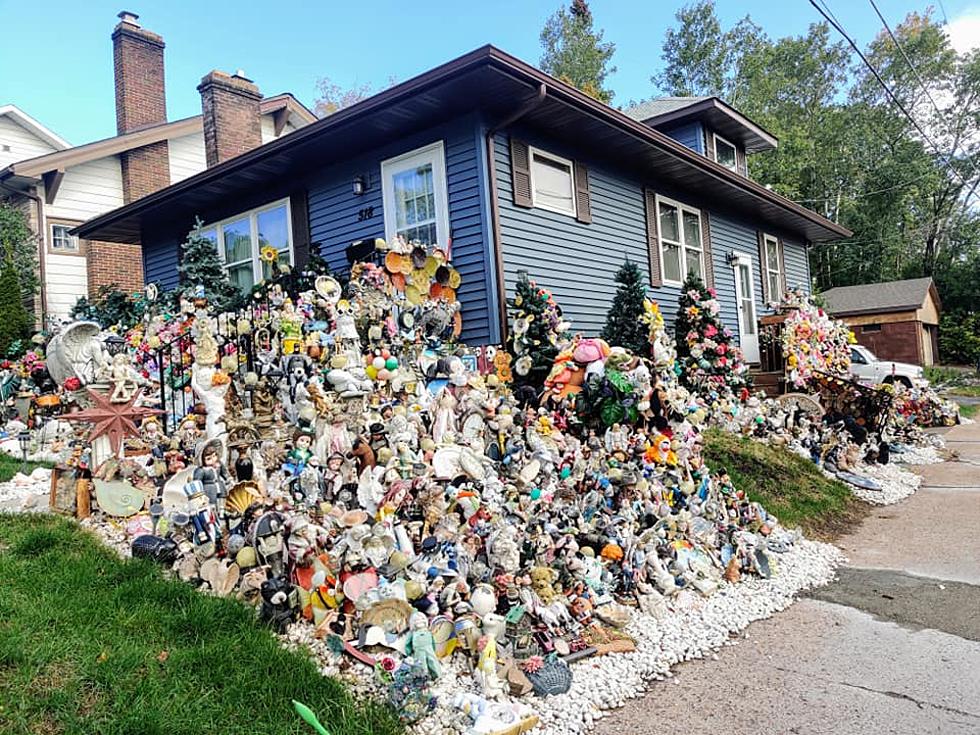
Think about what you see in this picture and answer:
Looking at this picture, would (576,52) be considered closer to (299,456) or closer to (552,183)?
(552,183)

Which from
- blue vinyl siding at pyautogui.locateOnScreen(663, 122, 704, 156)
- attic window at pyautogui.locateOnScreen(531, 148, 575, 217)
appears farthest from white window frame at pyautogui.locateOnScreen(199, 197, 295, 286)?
blue vinyl siding at pyautogui.locateOnScreen(663, 122, 704, 156)

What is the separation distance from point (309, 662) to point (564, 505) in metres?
2.04

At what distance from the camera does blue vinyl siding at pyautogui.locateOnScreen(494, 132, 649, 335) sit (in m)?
7.64

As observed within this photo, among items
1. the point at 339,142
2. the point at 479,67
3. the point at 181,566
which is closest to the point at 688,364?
the point at 479,67

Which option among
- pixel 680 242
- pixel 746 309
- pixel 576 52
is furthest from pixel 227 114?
pixel 576 52

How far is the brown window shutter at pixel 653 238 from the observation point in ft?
34.0

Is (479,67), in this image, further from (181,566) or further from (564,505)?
(181,566)

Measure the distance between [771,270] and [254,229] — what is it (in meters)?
11.3

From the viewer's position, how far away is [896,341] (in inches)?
990

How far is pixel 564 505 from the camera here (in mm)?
4355

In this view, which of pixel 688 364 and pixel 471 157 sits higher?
pixel 471 157

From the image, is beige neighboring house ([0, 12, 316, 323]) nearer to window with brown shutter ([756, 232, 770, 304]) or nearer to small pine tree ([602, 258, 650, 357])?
small pine tree ([602, 258, 650, 357])

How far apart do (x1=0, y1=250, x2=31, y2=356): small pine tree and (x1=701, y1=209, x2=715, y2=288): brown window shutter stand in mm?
12732

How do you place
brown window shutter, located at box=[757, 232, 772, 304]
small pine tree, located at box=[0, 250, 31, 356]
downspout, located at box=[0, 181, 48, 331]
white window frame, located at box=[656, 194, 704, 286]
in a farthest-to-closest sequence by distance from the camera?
brown window shutter, located at box=[757, 232, 772, 304], downspout, located at box=[0, 181, 48, 331], small pine tree, located at box=[0, 250, 31, 356], white window frame, located at box=[656, 194, 704, 286]
